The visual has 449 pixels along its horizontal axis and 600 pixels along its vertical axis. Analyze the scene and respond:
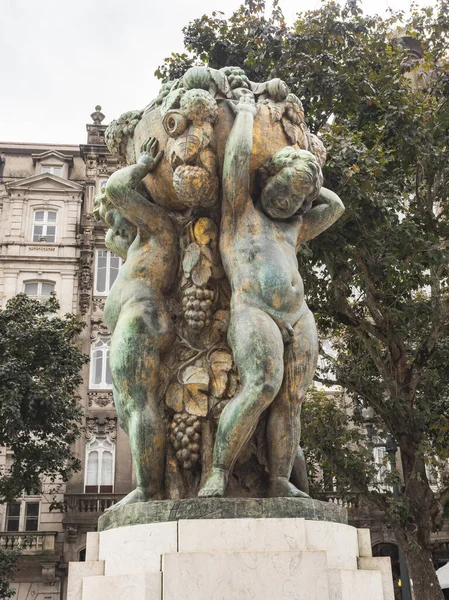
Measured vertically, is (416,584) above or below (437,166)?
Result: below

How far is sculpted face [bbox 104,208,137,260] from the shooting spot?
14.4 feet

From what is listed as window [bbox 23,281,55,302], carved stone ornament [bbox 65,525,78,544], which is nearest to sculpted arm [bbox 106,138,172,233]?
carved stone ornament [bbox 65,525,78,544]

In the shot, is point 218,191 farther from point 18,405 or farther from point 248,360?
point 18,405

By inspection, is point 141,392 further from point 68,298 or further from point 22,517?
point 68,298

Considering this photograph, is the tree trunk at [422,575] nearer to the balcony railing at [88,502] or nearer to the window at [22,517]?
the balcony railing at [88,502]

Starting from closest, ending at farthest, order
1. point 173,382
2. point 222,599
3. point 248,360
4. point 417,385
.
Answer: point 222,599 → point 248,360 → point 173,382 → point 417,385

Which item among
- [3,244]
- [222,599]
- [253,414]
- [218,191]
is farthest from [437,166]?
[3,244]

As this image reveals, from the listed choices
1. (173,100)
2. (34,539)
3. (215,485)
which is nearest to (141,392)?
(215,485)

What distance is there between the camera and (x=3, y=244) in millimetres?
26703

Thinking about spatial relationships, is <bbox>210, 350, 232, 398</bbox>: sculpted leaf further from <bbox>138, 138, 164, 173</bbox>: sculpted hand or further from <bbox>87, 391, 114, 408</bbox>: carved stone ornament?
<bbox>87, 391, 114, 408</bbox>: carved stone ornament

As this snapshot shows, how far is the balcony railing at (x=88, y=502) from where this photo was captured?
74.9 feet

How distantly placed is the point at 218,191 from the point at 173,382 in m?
1.11

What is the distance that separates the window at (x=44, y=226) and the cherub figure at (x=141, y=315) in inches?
933

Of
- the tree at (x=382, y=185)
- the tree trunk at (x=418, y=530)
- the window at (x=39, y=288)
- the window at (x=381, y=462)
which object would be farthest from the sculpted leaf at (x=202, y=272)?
the window at (x=39, y=288)
